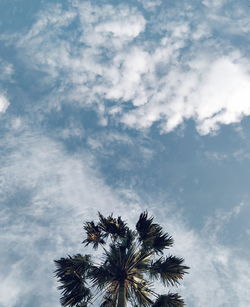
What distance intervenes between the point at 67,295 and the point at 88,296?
124 cm

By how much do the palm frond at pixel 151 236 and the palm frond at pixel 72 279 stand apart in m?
3.88

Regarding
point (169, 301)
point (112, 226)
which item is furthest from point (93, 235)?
point (169, 301)

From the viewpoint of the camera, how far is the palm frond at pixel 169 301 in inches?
639

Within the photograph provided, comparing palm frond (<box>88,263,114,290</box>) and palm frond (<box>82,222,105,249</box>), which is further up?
palm frond (<box>82,222,105,249</box>)

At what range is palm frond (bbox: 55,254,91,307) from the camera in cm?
1611

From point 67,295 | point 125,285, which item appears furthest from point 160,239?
point 67,295

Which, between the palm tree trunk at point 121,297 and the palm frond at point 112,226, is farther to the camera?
the palm frond at point 112,226

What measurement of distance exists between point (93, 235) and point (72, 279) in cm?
354

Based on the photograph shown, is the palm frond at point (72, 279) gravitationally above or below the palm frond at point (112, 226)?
below

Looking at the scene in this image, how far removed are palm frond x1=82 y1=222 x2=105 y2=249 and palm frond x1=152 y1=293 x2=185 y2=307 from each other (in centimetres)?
516

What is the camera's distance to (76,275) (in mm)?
16656

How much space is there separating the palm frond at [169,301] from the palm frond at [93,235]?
516 centimetres

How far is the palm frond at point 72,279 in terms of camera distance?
634 inches

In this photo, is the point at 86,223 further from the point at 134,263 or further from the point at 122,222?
the point at 134,263
